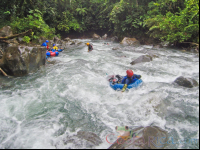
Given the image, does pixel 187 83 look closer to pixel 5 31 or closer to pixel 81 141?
pixel 81 141

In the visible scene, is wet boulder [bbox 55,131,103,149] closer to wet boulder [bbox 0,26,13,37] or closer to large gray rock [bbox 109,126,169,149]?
large gray rock [bbox 109,126,169,149]

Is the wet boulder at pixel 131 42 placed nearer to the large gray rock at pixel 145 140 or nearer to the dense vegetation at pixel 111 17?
the dense vegetation at pixel 111 17

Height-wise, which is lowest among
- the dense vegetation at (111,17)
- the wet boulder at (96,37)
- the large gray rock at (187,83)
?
the wet boulder at (96,37)

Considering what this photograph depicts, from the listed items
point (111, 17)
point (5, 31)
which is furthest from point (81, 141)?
point (111, 17)

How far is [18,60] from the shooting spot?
247 inches

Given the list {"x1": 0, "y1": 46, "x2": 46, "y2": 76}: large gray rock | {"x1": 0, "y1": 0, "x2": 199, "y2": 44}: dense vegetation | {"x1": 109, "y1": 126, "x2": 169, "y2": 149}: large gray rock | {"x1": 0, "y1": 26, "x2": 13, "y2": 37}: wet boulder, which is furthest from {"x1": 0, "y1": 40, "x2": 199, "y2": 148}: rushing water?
{"x1": 0, "y1": 0, "x2": 199, "y2": 44}: dense vegetation

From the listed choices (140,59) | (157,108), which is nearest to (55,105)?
(157,108)

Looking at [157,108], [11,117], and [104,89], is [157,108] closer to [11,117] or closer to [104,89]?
[104,89]

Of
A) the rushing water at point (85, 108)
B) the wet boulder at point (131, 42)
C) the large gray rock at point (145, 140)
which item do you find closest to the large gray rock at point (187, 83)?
the rushing water at point (85, 108)

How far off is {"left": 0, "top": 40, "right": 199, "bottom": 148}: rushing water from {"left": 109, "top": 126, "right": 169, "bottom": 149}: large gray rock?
24cm

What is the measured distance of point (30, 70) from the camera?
22.7 feet

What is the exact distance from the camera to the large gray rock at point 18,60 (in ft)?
20.3

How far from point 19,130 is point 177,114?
391cm

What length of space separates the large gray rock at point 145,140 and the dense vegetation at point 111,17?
29.0 ft
